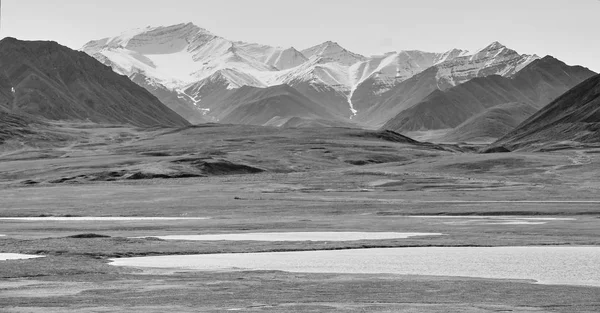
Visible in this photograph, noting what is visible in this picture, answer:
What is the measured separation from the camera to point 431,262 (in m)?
53.4

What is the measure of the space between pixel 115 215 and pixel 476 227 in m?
51.1

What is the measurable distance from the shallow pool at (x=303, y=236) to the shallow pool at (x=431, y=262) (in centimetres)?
1001

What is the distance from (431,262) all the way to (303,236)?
22533 mm

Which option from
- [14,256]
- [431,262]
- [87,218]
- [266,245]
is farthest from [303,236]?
[87,218]

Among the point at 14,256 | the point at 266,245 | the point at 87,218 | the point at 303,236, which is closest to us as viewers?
the point at 14,256

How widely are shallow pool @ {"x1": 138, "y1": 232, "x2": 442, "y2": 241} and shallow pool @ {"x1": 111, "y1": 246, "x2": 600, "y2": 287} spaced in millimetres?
10011

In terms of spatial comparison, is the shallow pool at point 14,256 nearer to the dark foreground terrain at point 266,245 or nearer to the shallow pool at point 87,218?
the dark foreground terrain at point 266,245

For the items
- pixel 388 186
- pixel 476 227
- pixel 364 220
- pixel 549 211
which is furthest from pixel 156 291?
pixel 388 186

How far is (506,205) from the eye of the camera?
115312 millimetres

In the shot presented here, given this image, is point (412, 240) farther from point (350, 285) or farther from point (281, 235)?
point (350, 285)

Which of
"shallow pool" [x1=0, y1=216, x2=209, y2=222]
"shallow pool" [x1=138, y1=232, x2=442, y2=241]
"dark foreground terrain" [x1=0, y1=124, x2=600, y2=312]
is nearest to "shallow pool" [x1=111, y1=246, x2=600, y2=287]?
"dark foreground terrain" [x1=0, y1=124, x2=600, y2=312]

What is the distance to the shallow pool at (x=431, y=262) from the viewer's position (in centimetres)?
4734

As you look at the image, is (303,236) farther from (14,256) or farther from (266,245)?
(14,256)

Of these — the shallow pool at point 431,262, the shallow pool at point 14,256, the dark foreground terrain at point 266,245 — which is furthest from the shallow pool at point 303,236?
the shallow pool at point 14,256
